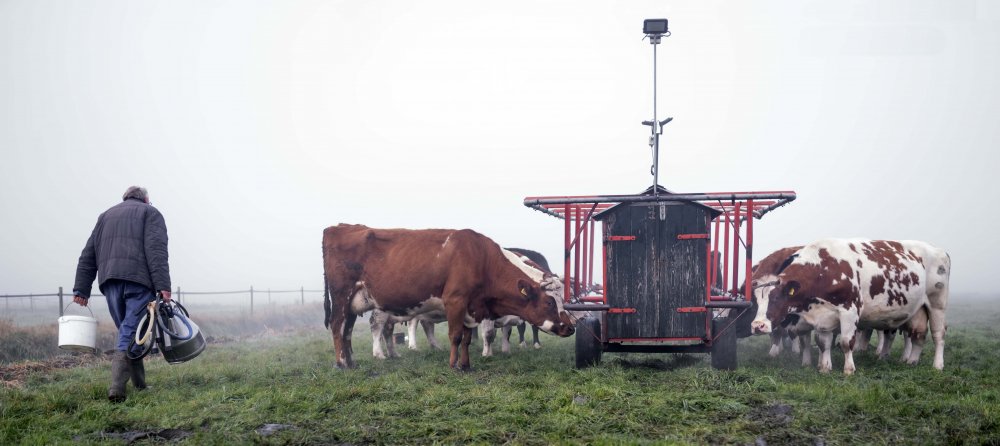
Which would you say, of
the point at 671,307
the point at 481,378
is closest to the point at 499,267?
the point at 481,378

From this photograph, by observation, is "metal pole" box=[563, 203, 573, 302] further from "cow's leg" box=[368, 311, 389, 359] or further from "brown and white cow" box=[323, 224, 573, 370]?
"cow's leg" box=[368, 311, 389, 359]

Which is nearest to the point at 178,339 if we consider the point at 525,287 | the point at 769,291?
the point at 525,287

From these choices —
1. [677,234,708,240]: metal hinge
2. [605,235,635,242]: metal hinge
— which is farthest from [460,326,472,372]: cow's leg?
[677,234,708,240]: metal hinge

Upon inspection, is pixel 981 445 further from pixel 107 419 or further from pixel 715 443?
pixel 107 419

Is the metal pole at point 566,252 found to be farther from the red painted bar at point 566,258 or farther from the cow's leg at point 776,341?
the cow's leg at point 776,341

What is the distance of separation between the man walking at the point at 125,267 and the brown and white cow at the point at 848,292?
8019 millimetres

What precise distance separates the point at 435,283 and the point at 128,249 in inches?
176

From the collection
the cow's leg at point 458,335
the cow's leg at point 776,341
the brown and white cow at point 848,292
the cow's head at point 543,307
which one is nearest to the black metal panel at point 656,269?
the brown and white cow at point 848,292

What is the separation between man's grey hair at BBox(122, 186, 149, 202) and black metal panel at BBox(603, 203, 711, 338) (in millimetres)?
6064

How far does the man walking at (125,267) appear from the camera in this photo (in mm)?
7441

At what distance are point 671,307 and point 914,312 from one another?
438cm

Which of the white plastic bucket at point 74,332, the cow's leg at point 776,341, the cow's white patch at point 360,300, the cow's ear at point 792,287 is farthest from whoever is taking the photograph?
the cow's leg at point 776,341

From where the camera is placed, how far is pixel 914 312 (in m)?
10.4

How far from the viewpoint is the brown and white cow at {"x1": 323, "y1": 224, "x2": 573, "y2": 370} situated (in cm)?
1045
